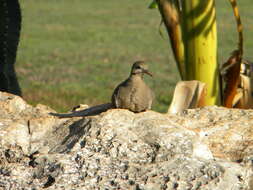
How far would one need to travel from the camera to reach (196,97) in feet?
17.9

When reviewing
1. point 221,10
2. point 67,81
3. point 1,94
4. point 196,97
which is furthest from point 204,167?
point 221,10

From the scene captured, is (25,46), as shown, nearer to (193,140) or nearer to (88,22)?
(88,22)

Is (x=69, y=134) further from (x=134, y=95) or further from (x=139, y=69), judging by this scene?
(x=139, y=69)

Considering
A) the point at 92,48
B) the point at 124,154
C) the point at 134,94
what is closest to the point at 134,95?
the point at 134,94

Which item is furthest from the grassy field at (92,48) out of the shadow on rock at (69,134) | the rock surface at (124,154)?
the rock surface at (124,154)

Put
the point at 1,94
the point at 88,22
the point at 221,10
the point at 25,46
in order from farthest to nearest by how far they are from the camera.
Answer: the point at 221,10 → the point at 88,22 → the point at 25,46 → the point at 1,94

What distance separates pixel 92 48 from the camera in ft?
55.2

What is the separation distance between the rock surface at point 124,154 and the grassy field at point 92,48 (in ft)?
16.5

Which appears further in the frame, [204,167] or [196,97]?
→ [196,97]

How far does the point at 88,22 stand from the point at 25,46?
5578mm

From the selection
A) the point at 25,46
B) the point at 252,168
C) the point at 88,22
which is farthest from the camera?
the point at 88,22

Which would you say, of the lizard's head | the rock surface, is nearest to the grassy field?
the lizard's head

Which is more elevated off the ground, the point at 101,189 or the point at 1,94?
the point at 1,94

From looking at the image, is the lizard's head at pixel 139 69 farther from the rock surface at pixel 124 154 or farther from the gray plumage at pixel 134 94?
the rock surface at pixel 124 154
